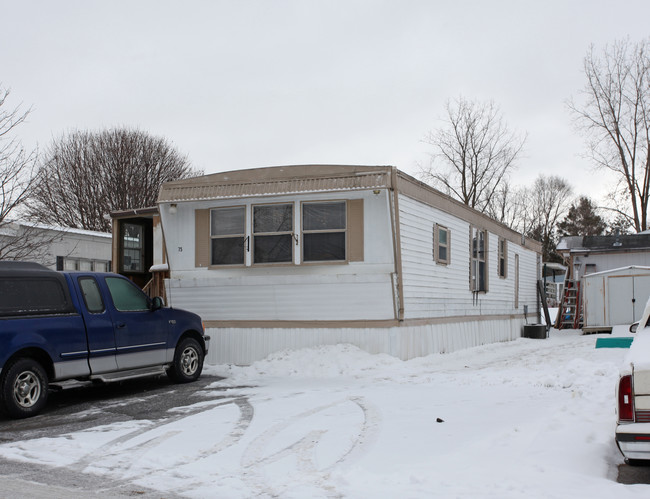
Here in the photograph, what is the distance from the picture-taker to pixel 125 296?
1034 centimetres

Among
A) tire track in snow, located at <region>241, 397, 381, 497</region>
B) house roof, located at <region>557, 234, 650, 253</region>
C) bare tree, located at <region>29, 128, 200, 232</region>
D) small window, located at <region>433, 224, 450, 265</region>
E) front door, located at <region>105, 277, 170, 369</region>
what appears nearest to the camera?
tire track in snow, located at <region>241, 397, 381, 497</region>

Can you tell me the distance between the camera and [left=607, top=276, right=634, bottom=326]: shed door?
68.8 feet

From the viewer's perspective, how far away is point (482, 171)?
40.3 metres

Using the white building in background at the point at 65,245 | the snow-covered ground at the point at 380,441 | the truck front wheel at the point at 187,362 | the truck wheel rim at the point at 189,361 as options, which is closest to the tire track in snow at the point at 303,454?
the snow-covered ground at the point at 380,441

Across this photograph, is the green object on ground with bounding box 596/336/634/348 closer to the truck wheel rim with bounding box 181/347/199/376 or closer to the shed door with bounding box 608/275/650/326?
the shed door with bounding box 608/275/650/326

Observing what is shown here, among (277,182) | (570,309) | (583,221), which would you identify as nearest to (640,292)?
(570,309)

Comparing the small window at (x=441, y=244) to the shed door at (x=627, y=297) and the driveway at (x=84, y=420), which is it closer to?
the driveway at (x=84, y=420)

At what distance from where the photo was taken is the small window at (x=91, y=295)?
9.58 m

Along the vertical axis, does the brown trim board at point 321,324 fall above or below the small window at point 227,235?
below

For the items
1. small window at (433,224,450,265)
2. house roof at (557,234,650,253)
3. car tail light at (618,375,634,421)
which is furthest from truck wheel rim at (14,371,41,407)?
house roof at (557,234,650,253)

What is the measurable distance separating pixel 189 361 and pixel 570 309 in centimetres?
1923

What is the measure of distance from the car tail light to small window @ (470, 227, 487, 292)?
12.4 meters

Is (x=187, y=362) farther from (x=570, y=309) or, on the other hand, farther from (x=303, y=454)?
(x=570, y=309)

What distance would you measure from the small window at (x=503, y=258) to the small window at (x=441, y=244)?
4.76m
